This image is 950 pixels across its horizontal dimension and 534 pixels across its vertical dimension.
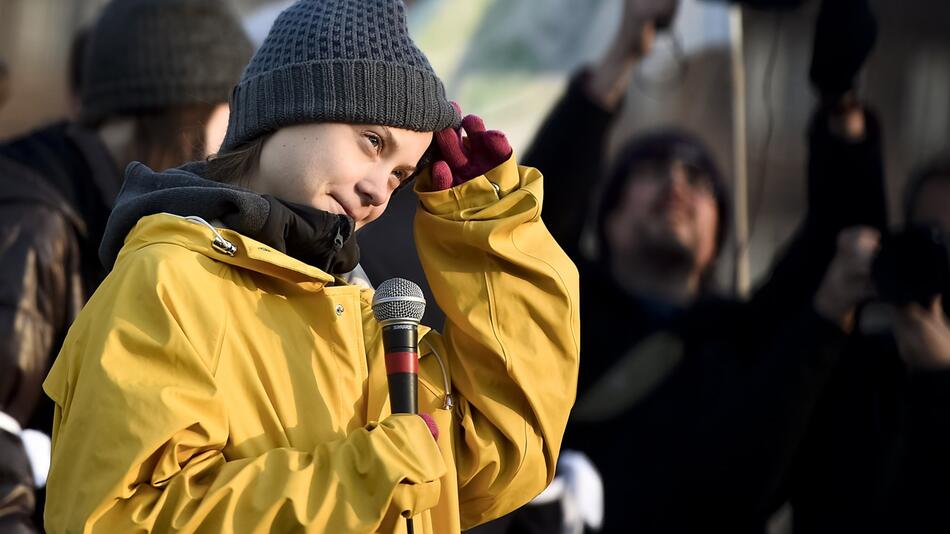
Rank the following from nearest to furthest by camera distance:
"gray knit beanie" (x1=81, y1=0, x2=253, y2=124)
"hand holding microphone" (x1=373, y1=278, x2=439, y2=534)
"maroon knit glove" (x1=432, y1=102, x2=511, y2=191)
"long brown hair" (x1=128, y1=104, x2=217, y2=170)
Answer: "hand holding microphone" (x1=373, y1=278, x2=439, y2=534), "maroon knit glove" (x1=432, y1=102, x2=511, y2=191), "long brown hair" (x1=128, y1=104, x2=217, y2=170), "gray knit beanie" (x1=81, y1=0, x2=253, y2=124)

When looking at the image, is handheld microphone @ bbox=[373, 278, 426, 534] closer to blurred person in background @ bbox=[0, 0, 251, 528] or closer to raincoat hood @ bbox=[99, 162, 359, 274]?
raincoat hood @ bbox=[99, 162, 359, 274]

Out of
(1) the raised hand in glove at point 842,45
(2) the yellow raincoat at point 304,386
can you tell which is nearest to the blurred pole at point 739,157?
(1) the raised hand in glove at point 842,45

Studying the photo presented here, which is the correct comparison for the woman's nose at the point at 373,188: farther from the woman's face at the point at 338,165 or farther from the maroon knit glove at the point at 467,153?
the maroon knit glove at the point at 467,153

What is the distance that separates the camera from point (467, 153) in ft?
7.55

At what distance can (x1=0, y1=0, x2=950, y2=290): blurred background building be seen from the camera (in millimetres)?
5012

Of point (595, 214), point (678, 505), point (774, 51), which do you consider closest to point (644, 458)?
point (678, 505)

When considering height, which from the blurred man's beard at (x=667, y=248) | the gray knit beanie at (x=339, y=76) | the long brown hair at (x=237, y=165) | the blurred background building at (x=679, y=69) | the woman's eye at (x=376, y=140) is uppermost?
the gray knit beanie at (x=339, y=76)

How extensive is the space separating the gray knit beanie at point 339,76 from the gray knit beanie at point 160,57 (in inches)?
65.7

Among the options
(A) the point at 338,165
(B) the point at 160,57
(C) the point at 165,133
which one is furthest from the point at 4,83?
(A) the point at 338,165

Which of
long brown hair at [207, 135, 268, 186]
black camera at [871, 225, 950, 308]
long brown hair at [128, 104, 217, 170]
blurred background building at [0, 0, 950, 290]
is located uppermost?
long brown hair at [207, 135, 268, 186]

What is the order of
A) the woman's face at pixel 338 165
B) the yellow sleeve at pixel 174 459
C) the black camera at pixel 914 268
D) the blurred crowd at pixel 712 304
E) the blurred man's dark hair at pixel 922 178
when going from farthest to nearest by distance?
1. the blurred man's dark hair at pixel 922 178
2. the black camera at pixel 914 268
3. the blurred crowd at pixel 712 304
4. the woman's face at pixel 338 165
5. the yellow sleeve at pixel 174 459

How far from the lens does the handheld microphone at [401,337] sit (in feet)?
6.30

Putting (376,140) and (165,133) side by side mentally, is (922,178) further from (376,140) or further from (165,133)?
(376,140)

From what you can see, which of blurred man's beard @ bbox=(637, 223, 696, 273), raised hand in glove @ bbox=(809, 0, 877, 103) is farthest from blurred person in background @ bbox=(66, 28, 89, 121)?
raised hand in glove @ bbox=(809, 0, 877, 103)
